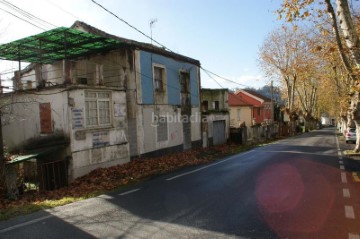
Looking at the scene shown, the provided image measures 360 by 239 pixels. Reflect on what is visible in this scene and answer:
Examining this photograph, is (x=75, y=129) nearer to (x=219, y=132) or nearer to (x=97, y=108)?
(x=97, y=108)

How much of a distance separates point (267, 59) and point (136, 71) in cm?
2910

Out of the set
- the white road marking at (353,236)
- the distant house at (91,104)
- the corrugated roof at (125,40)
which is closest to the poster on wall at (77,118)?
the distant house at (91,104)

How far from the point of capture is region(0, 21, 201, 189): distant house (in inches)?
491

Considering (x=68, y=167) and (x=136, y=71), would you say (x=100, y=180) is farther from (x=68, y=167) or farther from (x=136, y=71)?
(x=136, y=71)

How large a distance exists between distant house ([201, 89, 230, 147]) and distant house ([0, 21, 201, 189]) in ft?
11.2

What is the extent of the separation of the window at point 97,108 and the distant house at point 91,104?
45 mm

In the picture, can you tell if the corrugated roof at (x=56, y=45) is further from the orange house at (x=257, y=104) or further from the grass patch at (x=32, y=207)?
the orange house at (x=257, y=104)

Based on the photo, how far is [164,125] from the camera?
19.2 meters

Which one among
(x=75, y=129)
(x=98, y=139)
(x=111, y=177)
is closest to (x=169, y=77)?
→ (x=98, y=139)

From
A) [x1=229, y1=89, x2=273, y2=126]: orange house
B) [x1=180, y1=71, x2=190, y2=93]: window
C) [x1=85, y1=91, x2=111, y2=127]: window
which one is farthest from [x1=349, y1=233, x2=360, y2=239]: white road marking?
[x1=229, y1=89, x2=273, y2=126]: orange house

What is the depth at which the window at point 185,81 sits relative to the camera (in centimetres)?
2206

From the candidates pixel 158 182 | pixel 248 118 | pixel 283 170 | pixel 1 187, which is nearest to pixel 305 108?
pixel 248 118

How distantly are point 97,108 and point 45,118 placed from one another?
229 cm

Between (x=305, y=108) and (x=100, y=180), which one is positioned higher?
(x=305, y=108)
